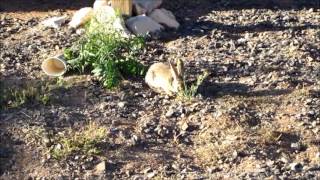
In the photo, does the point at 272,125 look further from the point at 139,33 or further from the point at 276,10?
the point at 276,10

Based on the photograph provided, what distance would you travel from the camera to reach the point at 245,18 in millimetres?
8477

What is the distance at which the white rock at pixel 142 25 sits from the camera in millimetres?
7930

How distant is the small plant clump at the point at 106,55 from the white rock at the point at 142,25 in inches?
22.9

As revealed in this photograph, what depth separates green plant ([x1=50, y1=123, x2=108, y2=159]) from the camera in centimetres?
598

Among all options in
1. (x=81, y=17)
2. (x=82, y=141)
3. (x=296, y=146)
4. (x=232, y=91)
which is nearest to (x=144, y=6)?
(x=81, y=17)

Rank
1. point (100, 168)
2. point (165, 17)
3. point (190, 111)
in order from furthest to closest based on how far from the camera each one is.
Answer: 1. point (165, 17)
2. point (190, 111)
3. point (100, 168)

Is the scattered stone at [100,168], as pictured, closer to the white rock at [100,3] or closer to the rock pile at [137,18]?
the rock pile at [137,18]

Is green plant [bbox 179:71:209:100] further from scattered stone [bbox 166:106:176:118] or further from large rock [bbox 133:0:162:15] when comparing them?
large rock [bbox 133:0:162:15]

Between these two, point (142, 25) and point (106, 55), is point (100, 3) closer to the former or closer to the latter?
point (142, 25)

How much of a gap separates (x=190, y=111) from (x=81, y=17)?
2.04 meters

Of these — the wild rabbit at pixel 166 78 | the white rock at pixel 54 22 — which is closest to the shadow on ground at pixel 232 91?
the wild rabbit at pixel 166 78

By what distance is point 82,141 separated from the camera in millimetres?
6062

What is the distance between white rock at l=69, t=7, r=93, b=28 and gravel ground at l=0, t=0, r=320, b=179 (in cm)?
11

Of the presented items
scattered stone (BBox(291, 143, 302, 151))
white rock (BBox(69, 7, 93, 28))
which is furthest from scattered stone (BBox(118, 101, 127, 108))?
white rock (BBox(69, 7, 93, 28))
